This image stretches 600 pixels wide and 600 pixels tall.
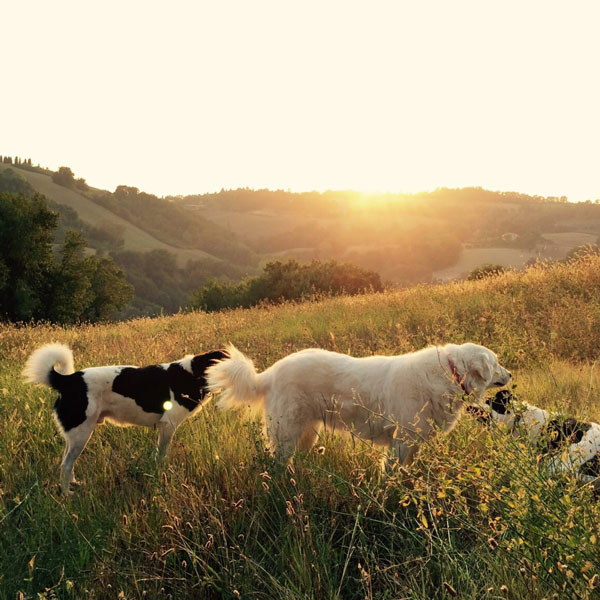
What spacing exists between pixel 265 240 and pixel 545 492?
12688 centimetres

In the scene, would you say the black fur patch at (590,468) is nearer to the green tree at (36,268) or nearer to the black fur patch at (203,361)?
the black fur patch at (203,361)

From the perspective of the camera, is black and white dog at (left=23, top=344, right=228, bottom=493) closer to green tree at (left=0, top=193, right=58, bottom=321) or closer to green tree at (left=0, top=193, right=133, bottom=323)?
green tree at (left=0, top=193, right=133, bottom=323)

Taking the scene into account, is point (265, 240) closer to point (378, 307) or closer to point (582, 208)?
point (582, 208)

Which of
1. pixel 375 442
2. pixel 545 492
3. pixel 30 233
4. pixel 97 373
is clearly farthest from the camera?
pixel 30 233

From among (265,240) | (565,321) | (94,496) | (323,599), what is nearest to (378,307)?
(565,321)

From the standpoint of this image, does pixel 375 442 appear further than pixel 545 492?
Yes

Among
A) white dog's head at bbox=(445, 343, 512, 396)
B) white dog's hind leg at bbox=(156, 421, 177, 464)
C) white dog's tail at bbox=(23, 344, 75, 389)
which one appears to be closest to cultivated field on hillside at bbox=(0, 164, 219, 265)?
white dog's tail at bbox=(23, 344, 75, 389)

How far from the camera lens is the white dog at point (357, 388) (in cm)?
430

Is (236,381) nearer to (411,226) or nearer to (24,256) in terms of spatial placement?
(24,256)

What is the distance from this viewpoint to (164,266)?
→ 95.2 meters

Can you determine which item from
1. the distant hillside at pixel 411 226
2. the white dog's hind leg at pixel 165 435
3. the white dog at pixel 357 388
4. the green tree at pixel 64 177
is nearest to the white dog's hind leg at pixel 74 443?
the white dog's hind leg at pixel 165 435

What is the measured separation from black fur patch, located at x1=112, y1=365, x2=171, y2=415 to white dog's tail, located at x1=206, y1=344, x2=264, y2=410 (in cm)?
67

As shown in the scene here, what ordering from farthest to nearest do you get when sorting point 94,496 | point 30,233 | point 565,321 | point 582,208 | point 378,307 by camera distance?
point 582,208 < point 30,233 < point 378,307 < point 565,321 < point 94,496

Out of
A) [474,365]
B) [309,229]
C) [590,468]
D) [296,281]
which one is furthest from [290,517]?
[309,229]
